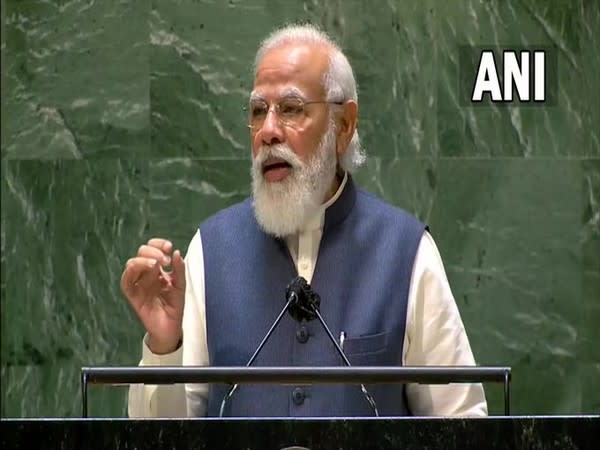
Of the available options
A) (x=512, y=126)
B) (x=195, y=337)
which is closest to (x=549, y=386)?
(x=512, y=126)

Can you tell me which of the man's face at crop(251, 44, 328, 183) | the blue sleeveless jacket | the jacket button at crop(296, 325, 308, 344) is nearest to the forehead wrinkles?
the man's face at crop(251, 44, 328, 183)

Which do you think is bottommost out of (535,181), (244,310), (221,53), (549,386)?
(549,386)

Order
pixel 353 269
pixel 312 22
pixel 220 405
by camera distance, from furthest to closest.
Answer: pixel 312 22
pixel 353 269
pixel 220 405

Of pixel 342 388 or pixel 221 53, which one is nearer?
pixel 342 388

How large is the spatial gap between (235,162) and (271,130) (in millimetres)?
1491

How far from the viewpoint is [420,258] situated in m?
3.94

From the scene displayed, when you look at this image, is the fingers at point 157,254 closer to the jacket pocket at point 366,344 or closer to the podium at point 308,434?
the jacket pocket at point 366,344

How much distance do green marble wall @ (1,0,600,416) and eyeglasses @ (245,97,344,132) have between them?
4.56 feet

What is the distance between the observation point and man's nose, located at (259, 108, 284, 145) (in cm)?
382

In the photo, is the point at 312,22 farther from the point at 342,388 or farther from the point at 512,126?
the point at 342,388

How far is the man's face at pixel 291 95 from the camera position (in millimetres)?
3854

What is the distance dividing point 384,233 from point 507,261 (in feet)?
4.66

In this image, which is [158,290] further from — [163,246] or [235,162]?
[235,162]

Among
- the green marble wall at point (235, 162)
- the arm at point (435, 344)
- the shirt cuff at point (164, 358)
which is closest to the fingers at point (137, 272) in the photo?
the shirt cuff at point (164, 358)
